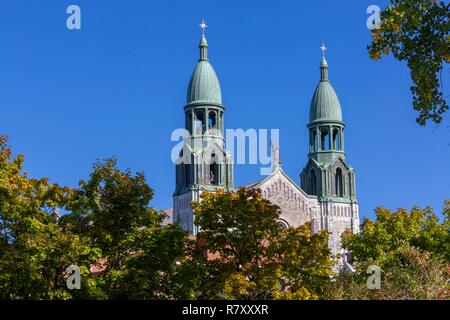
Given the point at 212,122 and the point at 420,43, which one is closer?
the point at 420,43

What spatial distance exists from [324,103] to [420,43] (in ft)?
220

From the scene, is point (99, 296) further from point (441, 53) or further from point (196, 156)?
point (196, 156)

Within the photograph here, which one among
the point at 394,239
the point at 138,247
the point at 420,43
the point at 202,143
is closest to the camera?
the point at 420,43

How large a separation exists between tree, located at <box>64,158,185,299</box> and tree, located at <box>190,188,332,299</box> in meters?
1.21

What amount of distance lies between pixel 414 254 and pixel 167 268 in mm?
8997

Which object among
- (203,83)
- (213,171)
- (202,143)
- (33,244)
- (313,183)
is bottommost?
(33,244)

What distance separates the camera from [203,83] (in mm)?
81625

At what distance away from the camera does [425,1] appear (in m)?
21.5

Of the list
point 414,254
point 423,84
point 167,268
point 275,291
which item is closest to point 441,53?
point 423,84

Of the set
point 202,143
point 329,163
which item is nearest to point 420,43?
point 202,143

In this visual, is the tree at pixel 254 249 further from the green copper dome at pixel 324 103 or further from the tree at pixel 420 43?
the green copper dome at pixel 324 103

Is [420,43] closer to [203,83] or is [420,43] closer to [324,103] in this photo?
[203,83]

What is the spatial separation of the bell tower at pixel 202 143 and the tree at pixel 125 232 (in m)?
43.6

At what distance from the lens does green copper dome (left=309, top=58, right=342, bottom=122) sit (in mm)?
88062
